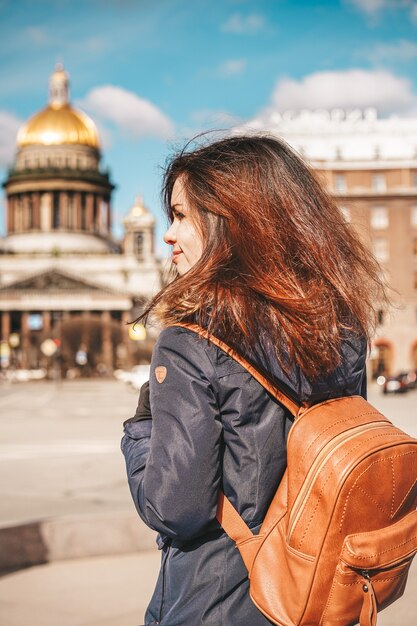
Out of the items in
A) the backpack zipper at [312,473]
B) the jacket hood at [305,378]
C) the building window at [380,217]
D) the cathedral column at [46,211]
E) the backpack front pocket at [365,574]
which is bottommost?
the backpack front pocket at [365,574]

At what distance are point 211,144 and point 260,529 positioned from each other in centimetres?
109

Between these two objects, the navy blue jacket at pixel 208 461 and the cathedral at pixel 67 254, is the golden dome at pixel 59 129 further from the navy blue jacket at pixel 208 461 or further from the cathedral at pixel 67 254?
the navy blue jacket at pixel 208 461

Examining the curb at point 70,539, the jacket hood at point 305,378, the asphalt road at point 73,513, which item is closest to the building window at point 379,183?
the asphalt road at point 73,513

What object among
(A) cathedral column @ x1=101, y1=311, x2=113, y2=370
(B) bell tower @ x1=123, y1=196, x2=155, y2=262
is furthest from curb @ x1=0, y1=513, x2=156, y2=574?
(B) bell tower @ x1=123, y1=196, x2=155, y2=262

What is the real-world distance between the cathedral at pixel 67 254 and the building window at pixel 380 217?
22.6 m

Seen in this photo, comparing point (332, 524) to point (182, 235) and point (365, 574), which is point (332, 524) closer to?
point (365, 574)

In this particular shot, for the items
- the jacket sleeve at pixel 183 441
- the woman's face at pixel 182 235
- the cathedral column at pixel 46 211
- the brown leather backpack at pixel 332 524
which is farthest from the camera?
the cathedral column at pixel 46 211

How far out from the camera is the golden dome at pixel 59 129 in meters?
108

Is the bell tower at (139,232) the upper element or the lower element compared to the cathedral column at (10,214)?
lower

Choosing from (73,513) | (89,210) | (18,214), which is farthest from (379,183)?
(18,214)

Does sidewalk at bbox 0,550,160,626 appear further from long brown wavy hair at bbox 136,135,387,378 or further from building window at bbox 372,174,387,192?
building window at bbox 372,174,387,192

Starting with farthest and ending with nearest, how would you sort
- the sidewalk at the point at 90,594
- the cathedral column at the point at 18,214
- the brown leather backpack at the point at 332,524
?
1. the cathedral column at the point at 18,214
2. the sidewalk at the point at 90,594
3. the brown leather backpack at the point at 332,524

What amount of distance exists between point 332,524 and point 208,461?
32 cm

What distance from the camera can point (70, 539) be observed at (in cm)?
686
